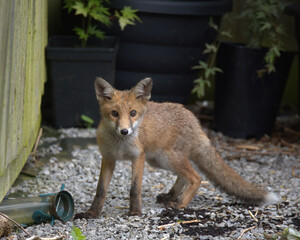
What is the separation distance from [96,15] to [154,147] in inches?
89.8

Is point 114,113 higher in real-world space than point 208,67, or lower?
lower

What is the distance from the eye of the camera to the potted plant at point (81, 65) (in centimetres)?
592

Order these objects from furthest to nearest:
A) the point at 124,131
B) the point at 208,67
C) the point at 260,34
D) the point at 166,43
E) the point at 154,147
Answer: the point at 208,67 → the point at 260,34 → the point at 166,43 → the point at 154,147 → the point at 124,131

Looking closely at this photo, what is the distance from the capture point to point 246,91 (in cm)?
641

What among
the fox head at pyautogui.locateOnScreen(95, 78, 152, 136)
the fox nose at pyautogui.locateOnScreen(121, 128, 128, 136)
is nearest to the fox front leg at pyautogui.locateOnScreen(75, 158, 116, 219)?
the fox head at pyautogui.locateOnScreen(95, 78, 152, 136)

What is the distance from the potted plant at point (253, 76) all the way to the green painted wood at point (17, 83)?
2.48 meters

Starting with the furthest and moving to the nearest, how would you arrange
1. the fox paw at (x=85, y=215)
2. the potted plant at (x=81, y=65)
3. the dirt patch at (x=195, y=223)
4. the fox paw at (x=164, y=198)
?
the potted plant at (x=81, y=65) < the fox paw at (x=164, y=198) < the fox paw at (x=85, y=215) < the dirt patch at (x=195, y=223)

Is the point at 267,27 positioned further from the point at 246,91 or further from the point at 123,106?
the point at 123,106

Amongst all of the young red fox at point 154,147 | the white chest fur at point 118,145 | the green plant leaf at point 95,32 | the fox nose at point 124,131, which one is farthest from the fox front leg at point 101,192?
the green plant leaf at point 95,32

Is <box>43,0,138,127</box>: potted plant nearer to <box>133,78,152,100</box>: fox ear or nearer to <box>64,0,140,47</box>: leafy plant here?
<box>64,0,140,47</box>: leafy plant

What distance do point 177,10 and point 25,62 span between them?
257 cm

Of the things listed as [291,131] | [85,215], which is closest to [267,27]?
[291,131]

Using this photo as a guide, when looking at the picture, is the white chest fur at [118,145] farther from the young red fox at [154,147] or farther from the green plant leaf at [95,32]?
the green plant leaf at [95,32]

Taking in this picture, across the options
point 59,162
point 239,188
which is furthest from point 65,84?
point 239,188
